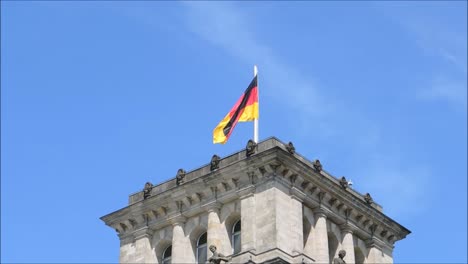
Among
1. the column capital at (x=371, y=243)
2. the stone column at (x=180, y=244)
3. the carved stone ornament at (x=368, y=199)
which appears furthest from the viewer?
the carved stone ornament at (x=368, y=199)

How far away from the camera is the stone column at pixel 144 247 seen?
63781 millimetres

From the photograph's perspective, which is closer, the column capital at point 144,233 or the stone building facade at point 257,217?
the stone building facade at point 257,217

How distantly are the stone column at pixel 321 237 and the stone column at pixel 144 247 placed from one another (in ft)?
30.7

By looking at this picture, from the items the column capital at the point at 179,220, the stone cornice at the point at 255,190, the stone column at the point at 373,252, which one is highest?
the stone cornice at the point at 255,190

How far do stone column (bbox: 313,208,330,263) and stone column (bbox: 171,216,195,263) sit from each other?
6936mm

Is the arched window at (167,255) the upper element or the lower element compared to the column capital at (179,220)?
lower

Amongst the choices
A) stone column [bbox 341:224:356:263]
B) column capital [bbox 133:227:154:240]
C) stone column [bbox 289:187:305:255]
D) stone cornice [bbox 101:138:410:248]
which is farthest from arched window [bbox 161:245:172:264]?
stone column [bbox 341:224:356:263]

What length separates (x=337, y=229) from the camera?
63406 millimetres

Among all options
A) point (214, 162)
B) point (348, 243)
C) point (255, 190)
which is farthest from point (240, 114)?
point (348, 243)

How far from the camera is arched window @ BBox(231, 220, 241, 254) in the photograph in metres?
60.5

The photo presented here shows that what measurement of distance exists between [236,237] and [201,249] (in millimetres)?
2561

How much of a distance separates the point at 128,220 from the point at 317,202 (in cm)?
1116

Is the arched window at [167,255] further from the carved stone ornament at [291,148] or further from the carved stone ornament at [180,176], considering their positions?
the carved stone ornament at [291,148]

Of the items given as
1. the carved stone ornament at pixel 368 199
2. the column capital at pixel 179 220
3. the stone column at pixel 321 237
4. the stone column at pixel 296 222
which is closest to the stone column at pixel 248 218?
the stone column at pixel 296 222
